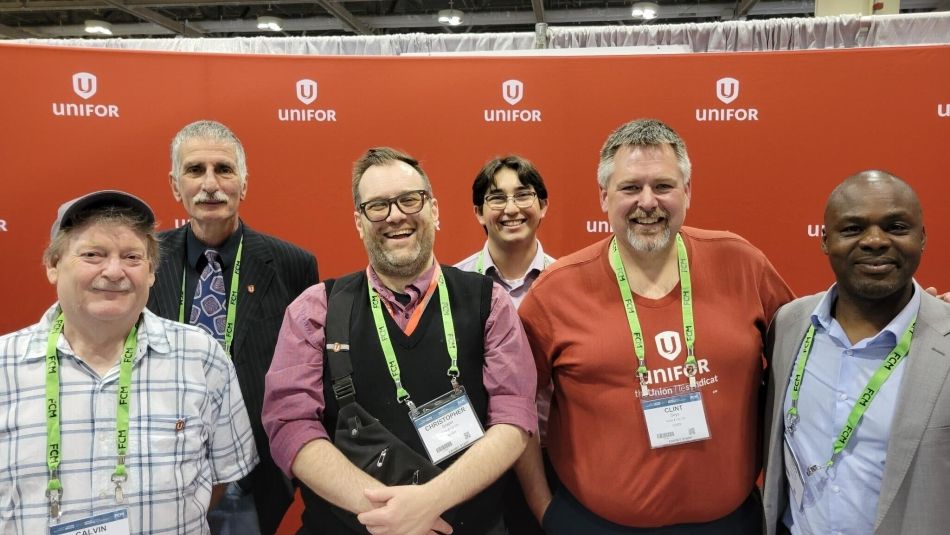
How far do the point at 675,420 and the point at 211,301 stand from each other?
5.49ft

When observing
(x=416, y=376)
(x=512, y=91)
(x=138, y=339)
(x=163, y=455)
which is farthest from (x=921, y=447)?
(x=512, y=91)

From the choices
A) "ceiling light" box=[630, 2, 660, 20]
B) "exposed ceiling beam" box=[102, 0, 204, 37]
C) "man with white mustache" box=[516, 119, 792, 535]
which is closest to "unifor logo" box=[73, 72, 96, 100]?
"man with white mustache" box=[516, 119, 792, 535]

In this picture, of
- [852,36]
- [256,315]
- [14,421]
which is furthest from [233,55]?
[852,36]

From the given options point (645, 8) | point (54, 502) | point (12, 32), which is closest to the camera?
point (54, 502)

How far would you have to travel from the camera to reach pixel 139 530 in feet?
4.94

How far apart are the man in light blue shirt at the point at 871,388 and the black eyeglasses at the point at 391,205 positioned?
120cm

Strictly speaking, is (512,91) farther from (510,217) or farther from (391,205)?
(391,205)

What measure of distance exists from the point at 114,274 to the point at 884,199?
6.71ft

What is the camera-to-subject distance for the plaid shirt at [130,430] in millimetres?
1438

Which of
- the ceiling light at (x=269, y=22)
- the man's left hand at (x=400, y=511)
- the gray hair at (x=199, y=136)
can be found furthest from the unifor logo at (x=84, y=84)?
the ceiling light at (x=269, y=22)

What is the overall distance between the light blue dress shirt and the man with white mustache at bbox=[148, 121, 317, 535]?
1.77m

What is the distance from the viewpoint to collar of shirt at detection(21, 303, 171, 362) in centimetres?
150

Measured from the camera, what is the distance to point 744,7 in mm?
6871

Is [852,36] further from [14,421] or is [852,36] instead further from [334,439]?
[14,421]
